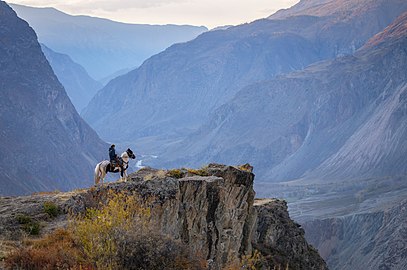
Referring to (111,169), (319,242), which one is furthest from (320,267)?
(319,242)

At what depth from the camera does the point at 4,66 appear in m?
200

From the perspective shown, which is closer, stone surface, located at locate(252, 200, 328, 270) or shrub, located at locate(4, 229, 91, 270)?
shrub, located at locate(4, 229, 91, 270)

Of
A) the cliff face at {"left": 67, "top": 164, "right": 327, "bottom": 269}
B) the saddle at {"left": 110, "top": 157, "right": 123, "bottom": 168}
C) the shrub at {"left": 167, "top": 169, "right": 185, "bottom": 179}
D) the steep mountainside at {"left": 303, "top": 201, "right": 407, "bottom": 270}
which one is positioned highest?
the saddle at {"left": 110, "top": 157, "right": 123, "bottom": 168}

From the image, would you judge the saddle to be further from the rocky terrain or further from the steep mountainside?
the steep mountainside

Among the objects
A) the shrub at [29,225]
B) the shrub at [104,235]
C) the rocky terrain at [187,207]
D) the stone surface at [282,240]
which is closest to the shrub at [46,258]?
the shrub at [104,235]

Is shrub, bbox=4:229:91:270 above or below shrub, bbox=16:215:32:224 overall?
below

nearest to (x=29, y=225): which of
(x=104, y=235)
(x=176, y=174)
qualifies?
(x=104, y=235)

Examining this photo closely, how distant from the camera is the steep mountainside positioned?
117m

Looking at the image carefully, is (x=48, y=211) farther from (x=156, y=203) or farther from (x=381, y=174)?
(x=381, y=174)

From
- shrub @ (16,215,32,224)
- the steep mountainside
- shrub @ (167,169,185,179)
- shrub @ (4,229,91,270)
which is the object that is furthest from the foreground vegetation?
the steep mountainside

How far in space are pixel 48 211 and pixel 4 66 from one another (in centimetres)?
19031

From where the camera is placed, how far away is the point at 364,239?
13550cm

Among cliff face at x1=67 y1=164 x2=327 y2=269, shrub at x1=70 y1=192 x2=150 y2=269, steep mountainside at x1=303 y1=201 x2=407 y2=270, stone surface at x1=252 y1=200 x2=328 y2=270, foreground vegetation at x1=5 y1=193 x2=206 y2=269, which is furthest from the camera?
steep mountainside at x1=303 y1=201 x2=407 y2=270

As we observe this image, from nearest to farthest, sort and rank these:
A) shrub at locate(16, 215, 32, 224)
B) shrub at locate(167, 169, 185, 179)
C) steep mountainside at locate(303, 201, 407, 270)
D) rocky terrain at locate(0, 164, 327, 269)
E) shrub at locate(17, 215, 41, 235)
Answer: shrub at locate(17, 215, 41, 235)
shrub at locate(16, 215, 32, 224)
rocky terrain at locate(0, 164, 327, 269)
shrub at locate(167, 169, 185, 179)
steep mountainside at locate(303, 201, 407, 270)
